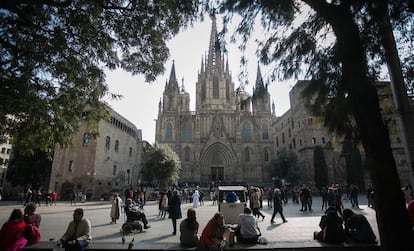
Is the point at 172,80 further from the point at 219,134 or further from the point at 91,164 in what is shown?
the point at 91,164

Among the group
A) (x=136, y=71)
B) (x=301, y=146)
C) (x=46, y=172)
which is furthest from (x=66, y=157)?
(x=301, y=146)

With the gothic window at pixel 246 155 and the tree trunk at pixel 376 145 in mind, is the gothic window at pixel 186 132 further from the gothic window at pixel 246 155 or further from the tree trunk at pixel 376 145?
the tree trunk at pixel 376 145

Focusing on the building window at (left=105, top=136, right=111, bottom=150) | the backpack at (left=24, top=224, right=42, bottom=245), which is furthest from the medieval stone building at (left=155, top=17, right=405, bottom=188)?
the backpack at (left=24, top=224, right=42, bottom=245)

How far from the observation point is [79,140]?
29031mm

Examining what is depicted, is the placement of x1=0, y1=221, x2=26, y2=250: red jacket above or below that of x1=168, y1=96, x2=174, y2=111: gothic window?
below

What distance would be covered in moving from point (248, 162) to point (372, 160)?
47704mm

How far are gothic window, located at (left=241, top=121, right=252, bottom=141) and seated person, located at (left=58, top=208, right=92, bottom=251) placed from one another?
159ft

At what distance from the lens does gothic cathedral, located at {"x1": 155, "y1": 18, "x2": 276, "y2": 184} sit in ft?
159

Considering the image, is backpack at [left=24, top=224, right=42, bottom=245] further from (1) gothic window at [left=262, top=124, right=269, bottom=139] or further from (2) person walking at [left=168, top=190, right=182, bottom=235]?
(1) gothic window at [left=262, top=124, right=269, bottom=139]

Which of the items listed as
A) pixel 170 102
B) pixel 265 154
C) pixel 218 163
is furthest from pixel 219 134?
pixel 170 102

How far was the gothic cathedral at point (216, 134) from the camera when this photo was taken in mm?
48375

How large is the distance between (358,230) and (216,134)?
43485mm

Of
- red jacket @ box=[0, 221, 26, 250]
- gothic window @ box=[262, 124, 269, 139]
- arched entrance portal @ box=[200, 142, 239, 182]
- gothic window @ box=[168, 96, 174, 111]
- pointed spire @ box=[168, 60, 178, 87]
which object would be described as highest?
pointed spire @ box=[168, 60, 178, 87]

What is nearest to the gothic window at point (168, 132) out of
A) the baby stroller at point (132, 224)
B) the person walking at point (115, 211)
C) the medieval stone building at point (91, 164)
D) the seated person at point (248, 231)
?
the medieval stone building at point (91, 164)
